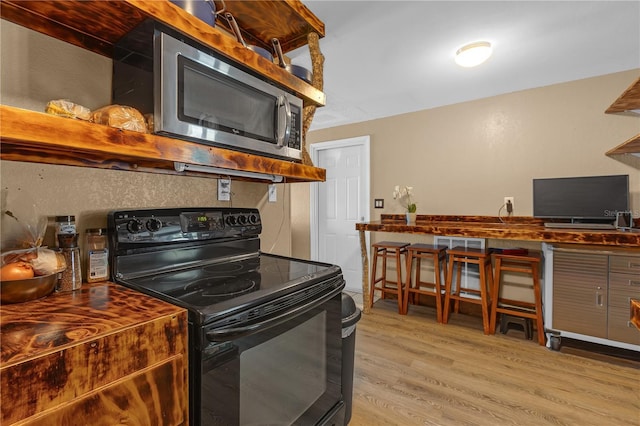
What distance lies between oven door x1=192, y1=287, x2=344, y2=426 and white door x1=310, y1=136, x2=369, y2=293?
2.75 m

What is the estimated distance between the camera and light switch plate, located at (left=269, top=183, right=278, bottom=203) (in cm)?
177

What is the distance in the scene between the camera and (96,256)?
975 mm

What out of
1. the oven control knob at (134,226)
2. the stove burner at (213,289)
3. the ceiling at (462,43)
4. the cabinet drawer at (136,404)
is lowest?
the cabinet drawer at (136,404)

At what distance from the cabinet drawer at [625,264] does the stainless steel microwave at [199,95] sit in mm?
2558

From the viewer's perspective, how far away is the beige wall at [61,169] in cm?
86

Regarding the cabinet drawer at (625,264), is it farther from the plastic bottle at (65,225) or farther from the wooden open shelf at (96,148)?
the plastic bottle at (65,225)

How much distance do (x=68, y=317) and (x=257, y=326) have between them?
442mm

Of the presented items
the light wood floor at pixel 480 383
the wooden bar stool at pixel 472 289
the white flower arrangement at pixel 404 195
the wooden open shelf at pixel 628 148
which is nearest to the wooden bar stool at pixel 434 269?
the wooden bar stool at pixel 472 289

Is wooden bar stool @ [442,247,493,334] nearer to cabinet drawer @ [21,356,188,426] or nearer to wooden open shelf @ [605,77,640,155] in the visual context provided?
wooden open shelf @ [605,77,640,155]

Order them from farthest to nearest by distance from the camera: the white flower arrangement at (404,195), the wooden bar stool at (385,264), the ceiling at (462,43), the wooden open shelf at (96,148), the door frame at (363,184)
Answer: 1. the door frame at (363,184)
2. the white flower arrangement at (404,195)
3. the wooden bar stool at (385,264)
4. the ceiling at (462,43)
5. the wooden open shelf at (96,148)

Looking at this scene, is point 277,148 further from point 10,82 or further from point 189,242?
point 10,82

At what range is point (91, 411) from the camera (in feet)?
1.87

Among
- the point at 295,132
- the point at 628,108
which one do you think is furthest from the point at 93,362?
the point at 628,108

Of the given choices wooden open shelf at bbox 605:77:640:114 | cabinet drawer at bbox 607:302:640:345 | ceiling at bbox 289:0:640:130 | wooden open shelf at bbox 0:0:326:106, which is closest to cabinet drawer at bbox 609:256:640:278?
cabinet drawer at bbox 607:302:640:345
